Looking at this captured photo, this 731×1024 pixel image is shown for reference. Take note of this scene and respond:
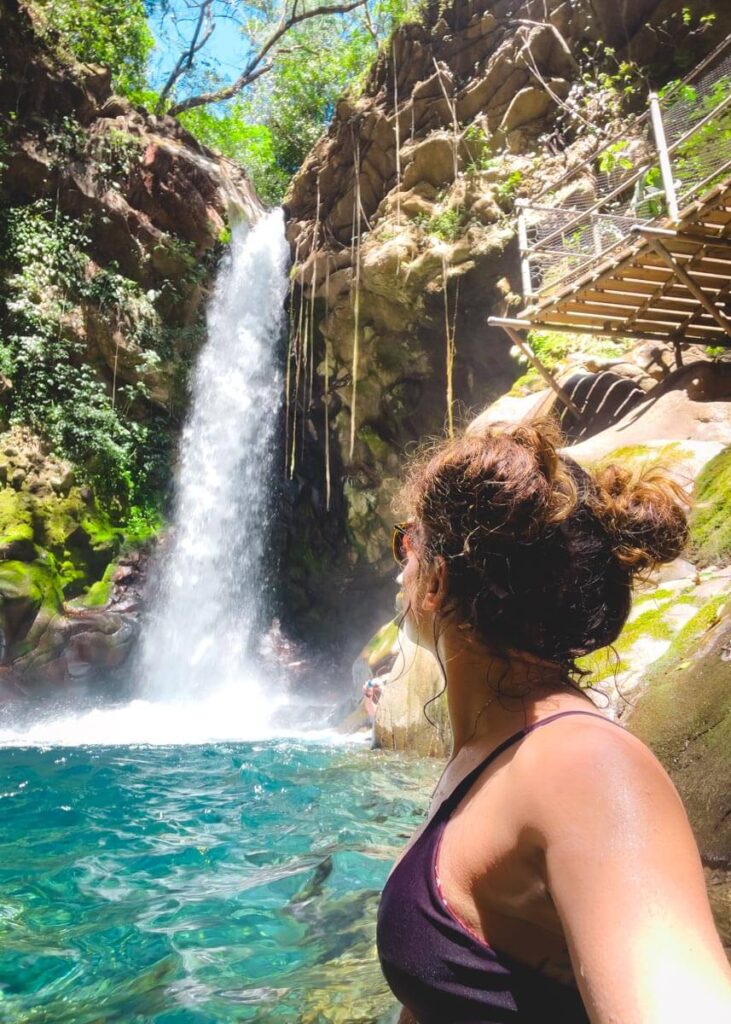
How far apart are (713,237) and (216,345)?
11403 mm

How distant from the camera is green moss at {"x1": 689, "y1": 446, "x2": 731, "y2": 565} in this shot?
5244 mm

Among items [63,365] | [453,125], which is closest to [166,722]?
[63,365]

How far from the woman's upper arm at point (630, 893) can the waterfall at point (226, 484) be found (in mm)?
13222

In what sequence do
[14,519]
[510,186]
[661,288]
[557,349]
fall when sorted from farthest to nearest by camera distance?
[510,186]
[14,519]
[557,349]
[661,288]

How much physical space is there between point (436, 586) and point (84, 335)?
14.6 m

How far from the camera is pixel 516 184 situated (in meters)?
12.3

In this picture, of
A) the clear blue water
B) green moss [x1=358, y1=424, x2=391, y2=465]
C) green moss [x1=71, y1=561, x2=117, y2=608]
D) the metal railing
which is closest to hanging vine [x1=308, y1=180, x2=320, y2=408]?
green moss [x1=358, y1=424, x2=391, y2=465]

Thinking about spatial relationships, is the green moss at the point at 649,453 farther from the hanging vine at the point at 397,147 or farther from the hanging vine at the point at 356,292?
the hanging vine at the point at 397,147

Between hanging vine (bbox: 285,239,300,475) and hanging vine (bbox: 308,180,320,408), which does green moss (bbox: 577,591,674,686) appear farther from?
hanging vine (bbox: 285,239,300,475)

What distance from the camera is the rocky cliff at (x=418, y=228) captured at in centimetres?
1208

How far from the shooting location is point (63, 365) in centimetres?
1352

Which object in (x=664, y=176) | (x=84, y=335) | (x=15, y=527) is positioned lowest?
(x=15, y=527)

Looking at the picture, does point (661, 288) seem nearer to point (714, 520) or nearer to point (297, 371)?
point (714, 520)

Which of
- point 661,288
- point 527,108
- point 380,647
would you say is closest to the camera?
point 661,288
